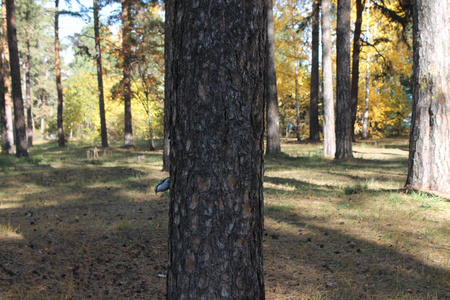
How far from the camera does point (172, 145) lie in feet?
7.43

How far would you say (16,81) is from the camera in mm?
16281

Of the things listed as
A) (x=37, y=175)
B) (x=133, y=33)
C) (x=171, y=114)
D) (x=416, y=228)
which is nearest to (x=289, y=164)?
(x=416, y=228)

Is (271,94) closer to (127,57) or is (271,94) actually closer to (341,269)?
(127,57)

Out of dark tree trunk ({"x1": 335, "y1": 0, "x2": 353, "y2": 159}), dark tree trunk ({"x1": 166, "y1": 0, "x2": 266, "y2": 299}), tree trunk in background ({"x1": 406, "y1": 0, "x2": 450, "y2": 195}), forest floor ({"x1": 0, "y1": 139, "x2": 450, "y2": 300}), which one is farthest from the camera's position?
dark tree trunk ({"x1": 335, "y1": 0, "x2": 353, "y2": 159})

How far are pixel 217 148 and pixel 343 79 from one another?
36.0ft

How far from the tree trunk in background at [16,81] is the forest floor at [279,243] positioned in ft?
33.3

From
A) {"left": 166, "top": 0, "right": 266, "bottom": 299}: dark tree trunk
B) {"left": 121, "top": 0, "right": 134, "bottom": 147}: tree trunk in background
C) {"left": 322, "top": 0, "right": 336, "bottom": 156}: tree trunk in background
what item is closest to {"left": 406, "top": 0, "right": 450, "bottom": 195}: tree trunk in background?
{"left": 166, "top": 0, "right": 266, "bottom": 299}: dark tree trunk

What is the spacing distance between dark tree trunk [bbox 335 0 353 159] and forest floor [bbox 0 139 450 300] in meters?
4.18

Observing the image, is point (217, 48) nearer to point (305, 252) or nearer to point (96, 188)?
point (305, 252)

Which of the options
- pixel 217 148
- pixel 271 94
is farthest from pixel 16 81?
pixel 217 148

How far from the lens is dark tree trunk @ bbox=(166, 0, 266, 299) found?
7.04 ft

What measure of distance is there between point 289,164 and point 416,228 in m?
7.17

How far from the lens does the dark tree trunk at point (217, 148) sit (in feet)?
7.04

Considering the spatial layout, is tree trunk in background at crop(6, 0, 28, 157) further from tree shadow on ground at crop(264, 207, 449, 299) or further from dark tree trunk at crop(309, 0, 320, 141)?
tree shadow on ground at crop(264, 207, 449, 299)
